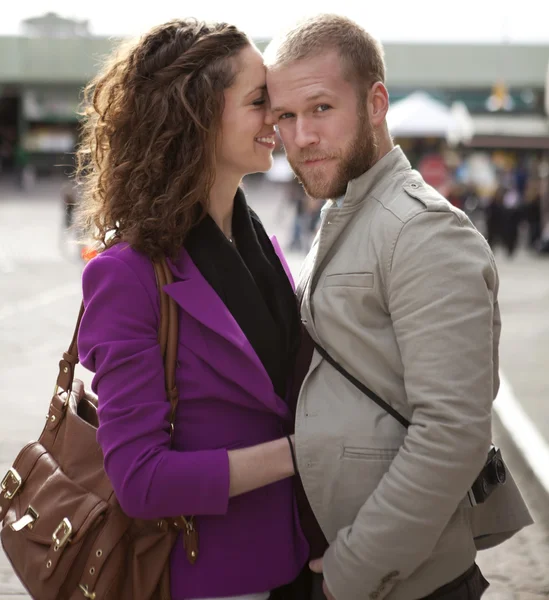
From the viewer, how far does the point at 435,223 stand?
196 centimetres

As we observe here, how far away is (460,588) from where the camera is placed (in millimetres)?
2158

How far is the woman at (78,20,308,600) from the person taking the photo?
2.00m

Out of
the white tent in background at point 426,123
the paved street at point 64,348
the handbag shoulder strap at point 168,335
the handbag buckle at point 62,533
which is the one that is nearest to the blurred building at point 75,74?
the white tent in background at point 426,123

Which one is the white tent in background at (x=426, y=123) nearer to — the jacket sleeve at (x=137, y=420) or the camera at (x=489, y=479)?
the camera at (x=489, y=479)

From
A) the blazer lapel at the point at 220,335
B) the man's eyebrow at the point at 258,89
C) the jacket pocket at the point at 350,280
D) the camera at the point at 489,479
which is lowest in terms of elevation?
the camera at the point at 489,479

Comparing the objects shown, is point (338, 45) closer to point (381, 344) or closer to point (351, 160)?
point (351, 160)

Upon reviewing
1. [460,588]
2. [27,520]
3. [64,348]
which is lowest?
[64,348]

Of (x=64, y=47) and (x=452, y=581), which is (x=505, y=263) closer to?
(x=452, y=581)

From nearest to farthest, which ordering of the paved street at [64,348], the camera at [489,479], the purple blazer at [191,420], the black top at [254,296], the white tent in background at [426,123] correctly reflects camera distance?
the purple blazer at [191,420]
the camera at [489,479]
the black top at [254,296]
the paved street at [64,348]
the white tent in background at [426,123]

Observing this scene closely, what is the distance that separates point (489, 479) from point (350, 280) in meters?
0.58

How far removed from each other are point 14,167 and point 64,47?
23.8 ft

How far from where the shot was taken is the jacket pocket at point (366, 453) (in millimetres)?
2014

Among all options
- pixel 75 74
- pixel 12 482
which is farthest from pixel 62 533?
pixel 75 74

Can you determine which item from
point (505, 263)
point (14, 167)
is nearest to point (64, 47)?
point (14, 167)
